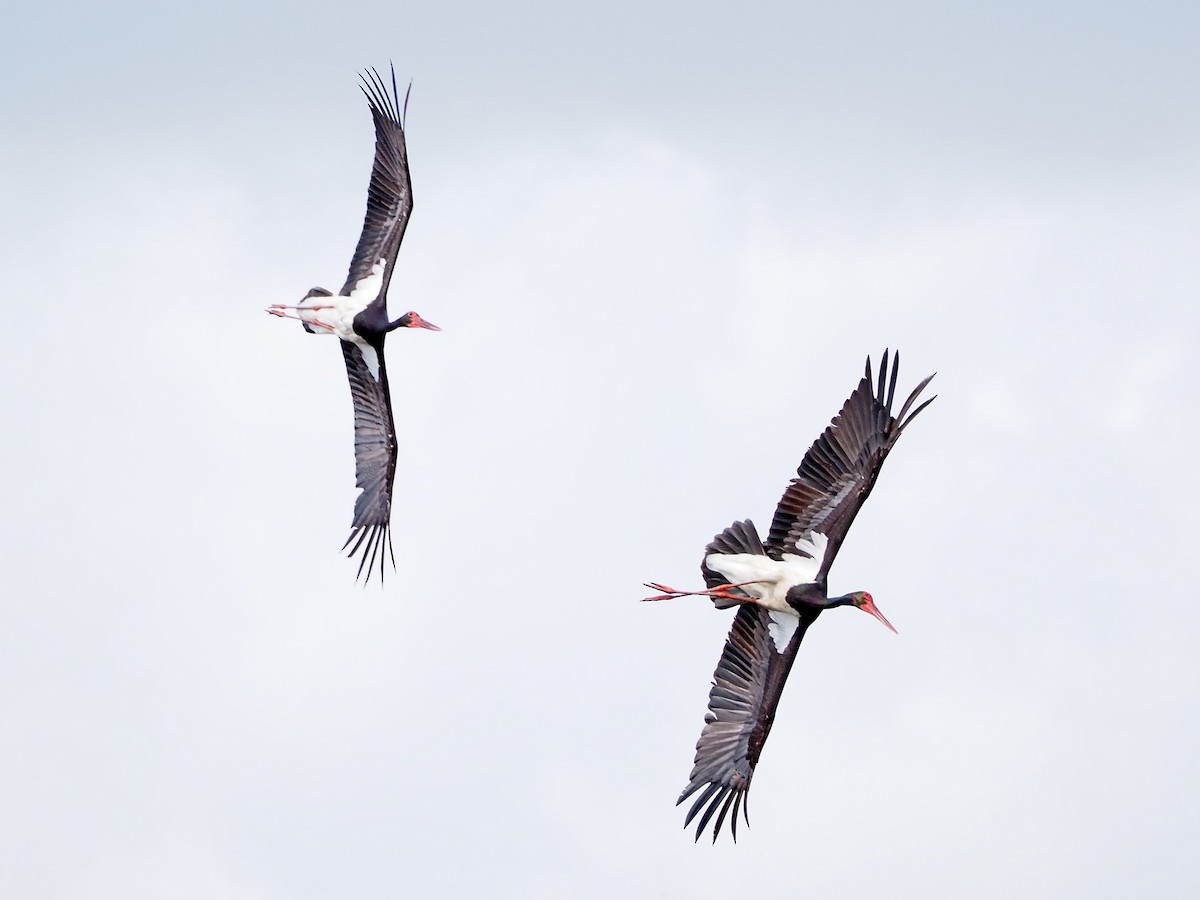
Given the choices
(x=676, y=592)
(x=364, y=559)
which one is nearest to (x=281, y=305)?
(x=364, y=559)

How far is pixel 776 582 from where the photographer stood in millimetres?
33969

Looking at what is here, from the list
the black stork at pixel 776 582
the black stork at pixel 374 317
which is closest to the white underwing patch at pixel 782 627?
the black stork at pixel 776 582

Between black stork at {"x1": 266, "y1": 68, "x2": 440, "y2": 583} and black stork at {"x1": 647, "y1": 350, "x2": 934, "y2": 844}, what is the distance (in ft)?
25.4

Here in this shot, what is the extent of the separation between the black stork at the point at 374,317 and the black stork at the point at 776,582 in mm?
7754

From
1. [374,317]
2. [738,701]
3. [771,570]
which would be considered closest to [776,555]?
[771,570]

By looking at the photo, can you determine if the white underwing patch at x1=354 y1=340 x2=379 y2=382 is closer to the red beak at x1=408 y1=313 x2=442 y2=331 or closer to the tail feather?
the red beak at x1=408 y1=313 x2=442 y2=331

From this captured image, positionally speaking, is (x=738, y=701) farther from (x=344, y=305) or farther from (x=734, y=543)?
(x=344, y=305)

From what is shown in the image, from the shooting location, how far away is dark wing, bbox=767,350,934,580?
33031mm

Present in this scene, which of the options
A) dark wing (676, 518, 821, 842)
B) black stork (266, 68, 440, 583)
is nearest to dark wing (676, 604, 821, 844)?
dark wing (676, 518, 821, 842)

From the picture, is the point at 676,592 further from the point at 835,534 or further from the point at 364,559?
the point at 364,559

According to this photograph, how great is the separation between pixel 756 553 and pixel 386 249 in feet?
29.1

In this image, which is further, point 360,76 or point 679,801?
point 360,76

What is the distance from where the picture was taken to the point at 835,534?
33.6 metres

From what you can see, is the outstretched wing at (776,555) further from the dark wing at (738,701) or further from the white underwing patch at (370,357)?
the white underwing patch at (370,357)
